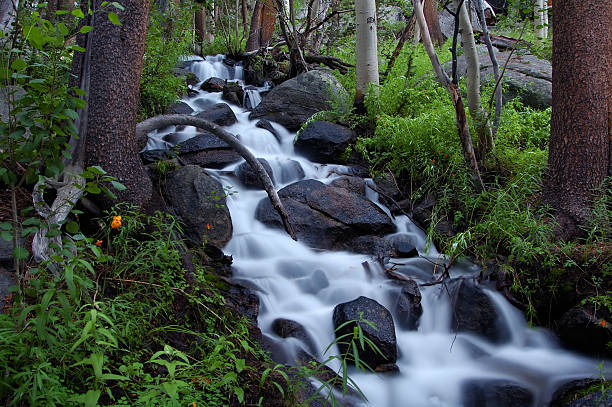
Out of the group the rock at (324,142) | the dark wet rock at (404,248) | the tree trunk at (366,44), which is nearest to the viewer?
the dark wet rock at (404,248)

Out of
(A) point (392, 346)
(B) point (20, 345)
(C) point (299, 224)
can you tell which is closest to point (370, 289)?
(A) point (392, 346)

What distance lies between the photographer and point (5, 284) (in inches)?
116

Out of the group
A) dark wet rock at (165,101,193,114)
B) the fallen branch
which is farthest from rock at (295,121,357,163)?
dark wet rock at (165,101,193,114)

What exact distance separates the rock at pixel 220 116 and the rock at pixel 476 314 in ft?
17.9

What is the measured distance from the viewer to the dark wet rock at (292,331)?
416cm

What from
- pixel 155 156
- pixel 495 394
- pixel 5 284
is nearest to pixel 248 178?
pixel 155 156

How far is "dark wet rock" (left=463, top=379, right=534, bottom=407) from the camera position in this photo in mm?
3688

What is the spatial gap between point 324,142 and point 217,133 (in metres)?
2.63

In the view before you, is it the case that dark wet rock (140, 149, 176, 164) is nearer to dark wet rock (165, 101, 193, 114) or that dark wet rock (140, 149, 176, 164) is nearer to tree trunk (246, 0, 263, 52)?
dark wet rock (165, 101, 193, 114)

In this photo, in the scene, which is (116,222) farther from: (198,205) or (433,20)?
(433,20)

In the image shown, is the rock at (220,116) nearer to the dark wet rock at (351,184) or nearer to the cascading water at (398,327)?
the cascading water at (398,327)

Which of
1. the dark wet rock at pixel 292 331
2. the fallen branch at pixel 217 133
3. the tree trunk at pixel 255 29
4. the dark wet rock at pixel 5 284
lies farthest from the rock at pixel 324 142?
the tree trunk at pixel 255 29

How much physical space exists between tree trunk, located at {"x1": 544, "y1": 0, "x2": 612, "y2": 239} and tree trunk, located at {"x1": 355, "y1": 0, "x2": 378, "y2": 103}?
3.68 meters

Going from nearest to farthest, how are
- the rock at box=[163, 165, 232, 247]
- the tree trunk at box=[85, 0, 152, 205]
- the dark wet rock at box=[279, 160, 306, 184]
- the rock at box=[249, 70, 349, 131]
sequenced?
1. the tree trunk at box=[85, 0, 152, 205]
2. the rock at box=[163, 165, 232, 247]
3. the dark wet rock at box=[279, 160, 306, 184]
4. the rock at box=[249, 70, 349, 131]
